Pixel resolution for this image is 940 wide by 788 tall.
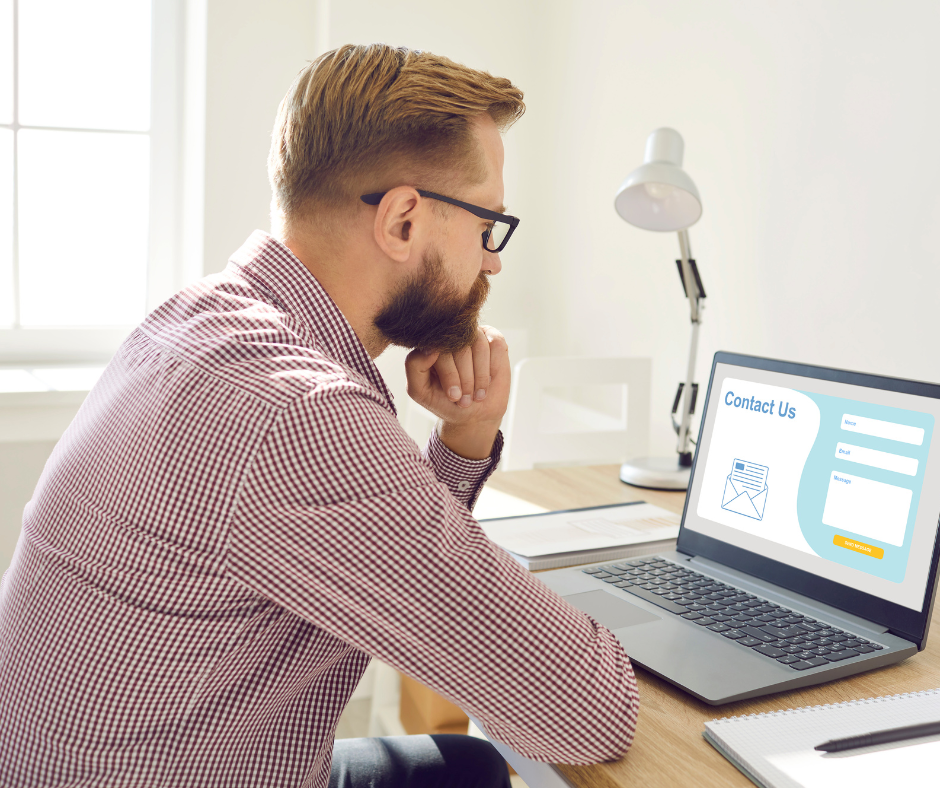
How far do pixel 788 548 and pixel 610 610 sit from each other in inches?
9.0

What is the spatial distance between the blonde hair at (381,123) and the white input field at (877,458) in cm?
49

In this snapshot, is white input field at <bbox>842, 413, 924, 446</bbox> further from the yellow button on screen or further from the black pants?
the black pants

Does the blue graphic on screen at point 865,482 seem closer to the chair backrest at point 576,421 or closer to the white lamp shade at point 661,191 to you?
the white lamp shade at point 661,191

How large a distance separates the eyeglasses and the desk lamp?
53 cm

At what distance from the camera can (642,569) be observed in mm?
1028

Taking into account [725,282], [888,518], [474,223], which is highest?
[474,223]

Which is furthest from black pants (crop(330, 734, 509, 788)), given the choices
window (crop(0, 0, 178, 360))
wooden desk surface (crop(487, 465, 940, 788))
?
window (crop(0, 0, 178, 360))

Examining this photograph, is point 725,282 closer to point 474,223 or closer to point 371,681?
point 474,223

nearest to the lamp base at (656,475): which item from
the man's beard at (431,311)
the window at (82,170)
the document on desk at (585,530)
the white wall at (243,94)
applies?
the document on desk at (585,530)

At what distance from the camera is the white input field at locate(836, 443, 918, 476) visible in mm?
866

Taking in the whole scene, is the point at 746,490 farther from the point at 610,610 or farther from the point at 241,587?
the point at 241,587

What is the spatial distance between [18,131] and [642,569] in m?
2.06

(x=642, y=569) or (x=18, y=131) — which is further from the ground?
(x=18, y=131)

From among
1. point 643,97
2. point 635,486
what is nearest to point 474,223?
point 635,486
